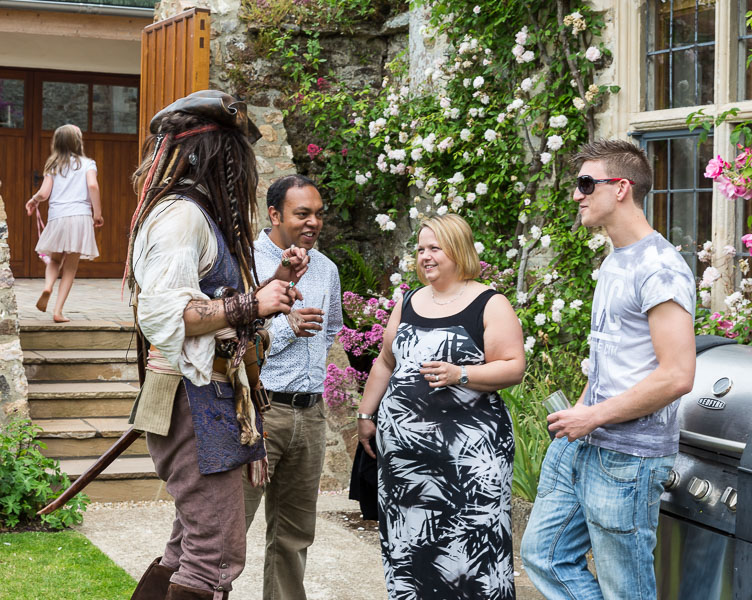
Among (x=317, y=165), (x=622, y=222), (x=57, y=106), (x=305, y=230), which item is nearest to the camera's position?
(x=622, y=222)

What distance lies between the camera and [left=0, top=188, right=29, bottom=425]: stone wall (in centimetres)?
599

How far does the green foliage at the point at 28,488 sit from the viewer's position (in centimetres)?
537

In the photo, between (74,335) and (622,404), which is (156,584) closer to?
(622,404)

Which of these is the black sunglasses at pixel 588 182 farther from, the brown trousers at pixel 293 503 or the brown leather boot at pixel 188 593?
the brown leather boot at pixel 188 593

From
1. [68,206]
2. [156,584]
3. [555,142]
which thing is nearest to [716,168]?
[555,142]

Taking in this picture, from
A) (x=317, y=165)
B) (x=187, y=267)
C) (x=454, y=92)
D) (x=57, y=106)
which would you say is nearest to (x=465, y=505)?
(x=187, y=267)

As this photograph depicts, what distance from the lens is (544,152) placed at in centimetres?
682

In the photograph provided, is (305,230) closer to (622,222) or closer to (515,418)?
(622,222)

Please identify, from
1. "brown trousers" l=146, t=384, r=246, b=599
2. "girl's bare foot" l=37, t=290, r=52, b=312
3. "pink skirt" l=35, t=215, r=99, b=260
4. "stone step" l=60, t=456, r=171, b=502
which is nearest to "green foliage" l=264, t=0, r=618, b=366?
"pink skirt" l=35, t=215, r=99, b=260

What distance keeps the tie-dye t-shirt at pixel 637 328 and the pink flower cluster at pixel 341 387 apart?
12.3 ft

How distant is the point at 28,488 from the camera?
5.36 meters

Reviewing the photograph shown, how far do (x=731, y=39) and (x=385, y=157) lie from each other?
10.7ft

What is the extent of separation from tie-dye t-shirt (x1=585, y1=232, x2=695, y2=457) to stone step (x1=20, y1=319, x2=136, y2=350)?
5.05m

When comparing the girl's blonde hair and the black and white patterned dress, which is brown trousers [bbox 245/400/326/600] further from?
the girl's blonde hair
